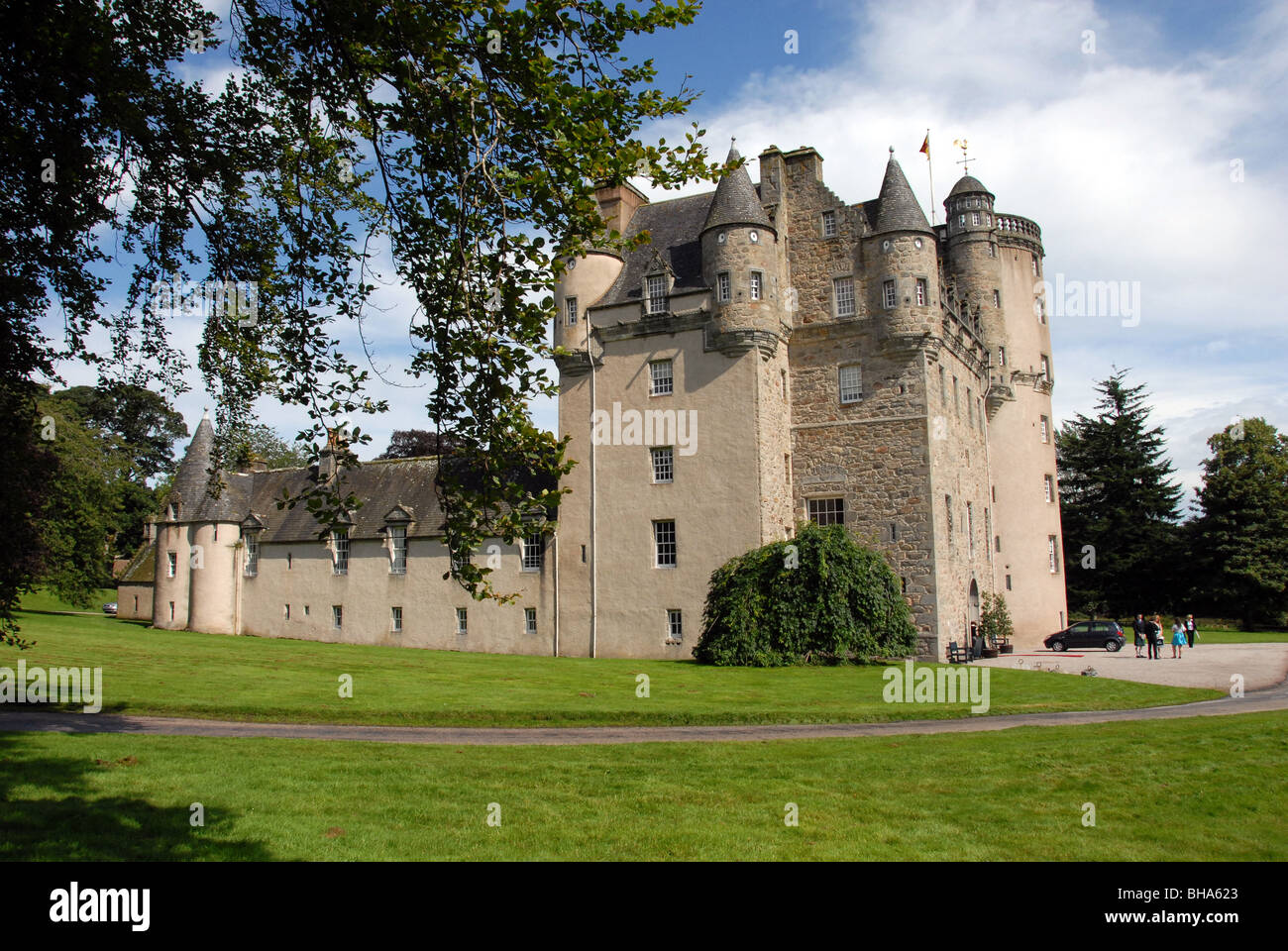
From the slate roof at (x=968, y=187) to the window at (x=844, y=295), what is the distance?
12.3 metres

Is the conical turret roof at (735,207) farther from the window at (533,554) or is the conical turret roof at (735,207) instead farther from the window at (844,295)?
the window at (533,554)

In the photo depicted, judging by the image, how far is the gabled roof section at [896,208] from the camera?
Answer: 106ft

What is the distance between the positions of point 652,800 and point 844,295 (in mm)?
27802

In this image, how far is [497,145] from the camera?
7.96 m

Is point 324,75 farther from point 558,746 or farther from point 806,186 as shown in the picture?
point 806,186

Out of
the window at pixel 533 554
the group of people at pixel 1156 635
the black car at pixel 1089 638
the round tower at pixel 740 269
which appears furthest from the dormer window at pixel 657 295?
the black car at pixel 1089 638

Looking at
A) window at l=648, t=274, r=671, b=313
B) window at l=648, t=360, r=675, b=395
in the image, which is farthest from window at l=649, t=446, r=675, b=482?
window at l=648, t=274, r=671, b=313

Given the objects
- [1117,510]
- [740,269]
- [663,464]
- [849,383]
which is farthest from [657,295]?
[1117,510]

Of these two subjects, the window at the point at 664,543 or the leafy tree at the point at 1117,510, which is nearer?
the window at the point at 664,543

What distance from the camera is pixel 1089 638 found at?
125 feet

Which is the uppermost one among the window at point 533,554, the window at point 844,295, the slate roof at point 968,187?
the slate roof at point 968,187

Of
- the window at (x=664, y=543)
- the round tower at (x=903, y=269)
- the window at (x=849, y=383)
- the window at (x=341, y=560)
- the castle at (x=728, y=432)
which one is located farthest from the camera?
the window at (x=341, y=560)

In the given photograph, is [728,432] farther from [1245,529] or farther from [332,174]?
[1245,529]
